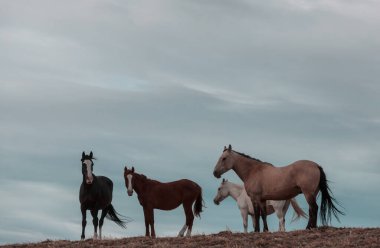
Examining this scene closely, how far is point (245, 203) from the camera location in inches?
1174

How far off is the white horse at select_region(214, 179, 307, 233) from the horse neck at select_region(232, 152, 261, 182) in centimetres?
288

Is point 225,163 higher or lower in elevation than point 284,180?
higher

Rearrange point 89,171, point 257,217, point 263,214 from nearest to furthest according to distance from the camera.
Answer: point 257,217 → point 263,214 → point 89,171

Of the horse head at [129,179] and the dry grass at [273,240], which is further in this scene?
the horse head at [129,179]

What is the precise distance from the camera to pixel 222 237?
2275cm

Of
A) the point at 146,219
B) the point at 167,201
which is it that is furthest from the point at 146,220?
the point at 167,201

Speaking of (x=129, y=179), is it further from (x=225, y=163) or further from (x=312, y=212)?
(x=312, y=212)

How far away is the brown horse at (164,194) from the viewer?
82.8ft

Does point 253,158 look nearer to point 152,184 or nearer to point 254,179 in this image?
point 254,179

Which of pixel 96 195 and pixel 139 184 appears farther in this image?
pixel 96 195

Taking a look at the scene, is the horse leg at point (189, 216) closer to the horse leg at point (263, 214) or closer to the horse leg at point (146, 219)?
the horse leg at point (146, 219)

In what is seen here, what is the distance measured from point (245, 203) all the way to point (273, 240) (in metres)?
7.96

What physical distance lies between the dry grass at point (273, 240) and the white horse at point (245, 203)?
466 cm

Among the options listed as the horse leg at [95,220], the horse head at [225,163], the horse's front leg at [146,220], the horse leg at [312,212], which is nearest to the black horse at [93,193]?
the horse leg at [95,220]
